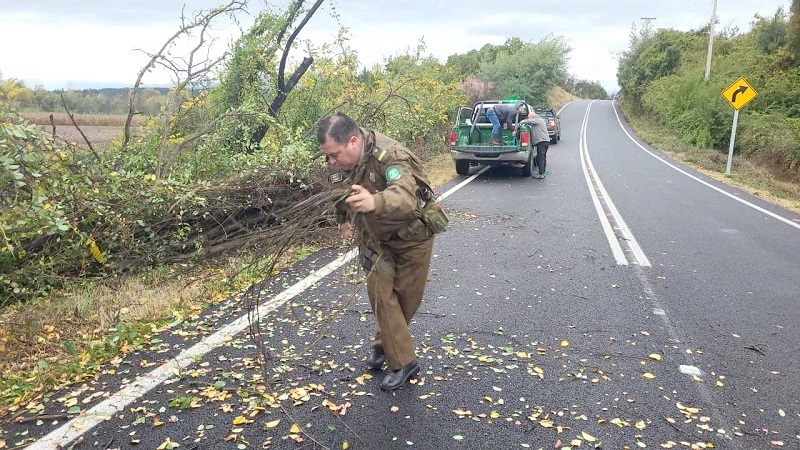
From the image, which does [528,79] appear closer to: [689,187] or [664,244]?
[689,187]

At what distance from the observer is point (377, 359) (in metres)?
3.77

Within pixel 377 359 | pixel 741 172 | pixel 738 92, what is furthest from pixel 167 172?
pixel 741 172

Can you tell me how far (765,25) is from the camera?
1086 inches

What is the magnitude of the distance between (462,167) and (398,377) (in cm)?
1117

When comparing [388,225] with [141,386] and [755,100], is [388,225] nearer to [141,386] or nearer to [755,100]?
[141,386]

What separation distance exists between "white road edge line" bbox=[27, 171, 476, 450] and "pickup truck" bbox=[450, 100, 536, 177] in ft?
29.7

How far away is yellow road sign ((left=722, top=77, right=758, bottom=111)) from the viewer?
54.9 feet

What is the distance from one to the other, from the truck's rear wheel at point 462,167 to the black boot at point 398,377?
10776mm

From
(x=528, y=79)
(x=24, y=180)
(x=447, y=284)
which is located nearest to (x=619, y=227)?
(x=447, y=284)

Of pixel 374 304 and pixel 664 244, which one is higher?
pixel 374 304

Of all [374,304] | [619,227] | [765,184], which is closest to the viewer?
[374,304]

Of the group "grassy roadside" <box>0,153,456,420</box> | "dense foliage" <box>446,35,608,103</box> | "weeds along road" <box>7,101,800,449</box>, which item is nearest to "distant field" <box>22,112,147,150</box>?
"grassy roadside" <box>0,153,456,420</box>

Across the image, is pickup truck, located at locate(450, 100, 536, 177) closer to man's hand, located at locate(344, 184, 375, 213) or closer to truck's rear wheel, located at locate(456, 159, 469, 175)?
truck's rear wheel, located at locate(456, 159, 469, 175)

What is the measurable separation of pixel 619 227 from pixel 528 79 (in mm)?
41369
